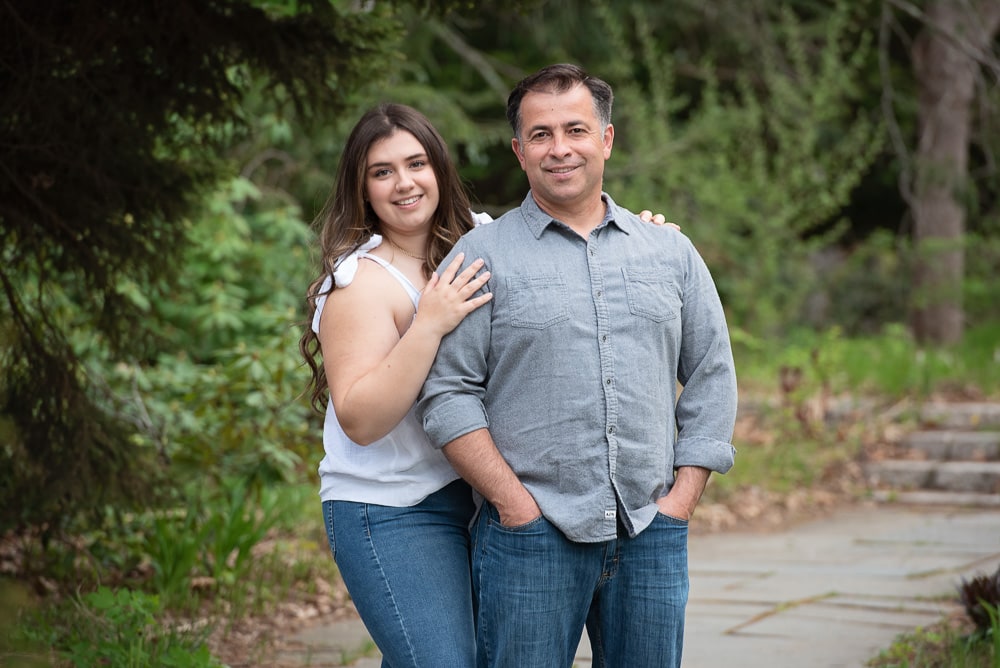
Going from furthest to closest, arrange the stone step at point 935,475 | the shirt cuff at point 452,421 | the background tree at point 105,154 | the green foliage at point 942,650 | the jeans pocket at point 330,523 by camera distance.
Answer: the stone step at point 935,475 < the background tree at point 105,154 < the green foliage at point 942,650 < the jeans pocket at point 330,523 < the shirt cuff at point 452,421

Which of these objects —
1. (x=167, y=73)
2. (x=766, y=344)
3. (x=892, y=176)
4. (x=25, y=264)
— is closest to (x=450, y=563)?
(x=167, y=73)

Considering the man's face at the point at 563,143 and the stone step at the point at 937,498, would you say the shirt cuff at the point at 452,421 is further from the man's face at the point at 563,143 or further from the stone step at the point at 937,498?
the stone step at the point at 937,498

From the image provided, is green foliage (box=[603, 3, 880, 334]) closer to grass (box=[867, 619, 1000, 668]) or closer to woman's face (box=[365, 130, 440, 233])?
grass (box=[867, 619, 1000, 668])

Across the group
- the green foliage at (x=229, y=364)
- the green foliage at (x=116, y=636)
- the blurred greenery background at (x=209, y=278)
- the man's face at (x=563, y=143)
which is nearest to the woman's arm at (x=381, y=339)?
the man's face at (x=563, y=143)

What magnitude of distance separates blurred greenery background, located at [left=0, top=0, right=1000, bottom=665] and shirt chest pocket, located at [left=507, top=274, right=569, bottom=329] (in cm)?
113

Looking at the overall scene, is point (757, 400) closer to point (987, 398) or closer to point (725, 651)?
point (987, 398)

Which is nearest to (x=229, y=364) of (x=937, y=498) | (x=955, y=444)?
(x=937, y=498)

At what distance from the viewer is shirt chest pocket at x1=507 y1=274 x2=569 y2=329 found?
2.46 metres

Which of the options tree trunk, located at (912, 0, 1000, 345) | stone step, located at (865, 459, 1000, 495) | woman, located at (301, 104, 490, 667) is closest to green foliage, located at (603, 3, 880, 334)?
tree trunk, located at (912, 0, 1000, 345)

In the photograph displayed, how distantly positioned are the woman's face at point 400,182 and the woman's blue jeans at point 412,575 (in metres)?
0.66

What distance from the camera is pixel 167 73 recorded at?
13.7 feet

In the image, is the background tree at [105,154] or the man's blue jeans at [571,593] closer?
the man's blue jeans at [571,593]

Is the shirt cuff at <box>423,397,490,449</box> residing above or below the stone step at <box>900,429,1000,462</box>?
above

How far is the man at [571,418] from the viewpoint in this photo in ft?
7.97
